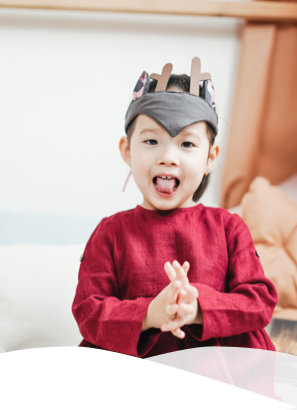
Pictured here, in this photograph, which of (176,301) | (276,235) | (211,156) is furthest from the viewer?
(276,235)

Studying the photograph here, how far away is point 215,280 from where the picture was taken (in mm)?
715

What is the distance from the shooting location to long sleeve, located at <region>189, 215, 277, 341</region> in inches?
24.8

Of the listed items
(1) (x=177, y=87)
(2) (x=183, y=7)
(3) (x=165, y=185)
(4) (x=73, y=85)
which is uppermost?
(2) (x=183, y=7)

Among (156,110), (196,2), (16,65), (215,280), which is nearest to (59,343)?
(215,280)

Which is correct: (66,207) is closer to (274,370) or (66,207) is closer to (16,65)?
(16,65)

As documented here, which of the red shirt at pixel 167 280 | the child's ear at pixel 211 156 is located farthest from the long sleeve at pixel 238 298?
the child's ear at pixel 211 156

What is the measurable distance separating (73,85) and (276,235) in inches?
39.1

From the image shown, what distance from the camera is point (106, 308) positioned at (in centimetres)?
67

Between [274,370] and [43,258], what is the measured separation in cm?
70

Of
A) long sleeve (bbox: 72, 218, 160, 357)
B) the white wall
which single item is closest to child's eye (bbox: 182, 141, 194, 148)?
long sleeve (bbox: 72, 218, 160, 357)

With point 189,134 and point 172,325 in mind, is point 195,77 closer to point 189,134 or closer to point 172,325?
point 189,134

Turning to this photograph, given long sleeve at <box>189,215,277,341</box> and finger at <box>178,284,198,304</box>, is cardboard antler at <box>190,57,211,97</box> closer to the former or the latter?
long sleeve at <box>189,215,277,341</box>

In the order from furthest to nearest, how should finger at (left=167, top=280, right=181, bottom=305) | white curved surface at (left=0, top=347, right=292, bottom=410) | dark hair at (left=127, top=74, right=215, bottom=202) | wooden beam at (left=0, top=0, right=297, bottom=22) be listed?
wooden beam at (left=0, top=0, right=297, bottom=22)
dark hair at (left=127, top=74, right=215, bottom=202)
finger at (left=167, top=280, right=181, bottom=305)
white curved surface at (left=0, top=347, right=292, bottom=410)

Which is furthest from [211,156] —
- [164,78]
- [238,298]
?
[238,298]
